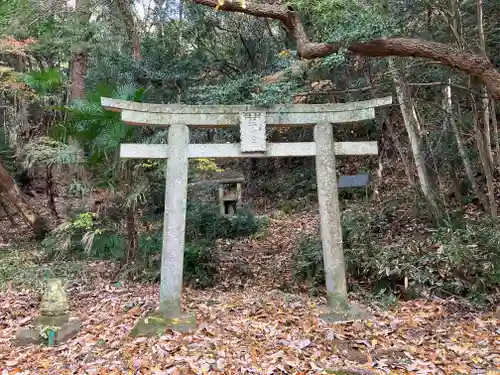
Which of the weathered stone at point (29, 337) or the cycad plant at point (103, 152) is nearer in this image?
the weathered stone at point (29, 337)

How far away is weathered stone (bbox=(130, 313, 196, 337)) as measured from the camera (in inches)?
168

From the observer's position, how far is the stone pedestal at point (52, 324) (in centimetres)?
437

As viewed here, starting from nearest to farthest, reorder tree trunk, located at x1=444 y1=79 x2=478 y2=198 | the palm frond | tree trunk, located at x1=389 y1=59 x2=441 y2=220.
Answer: the palm frond → tree trunk, located at x1=389 y1=59 x2=441 y2=220 → tree trunk, located at x1=444 y1=79 x2=478 y2=198

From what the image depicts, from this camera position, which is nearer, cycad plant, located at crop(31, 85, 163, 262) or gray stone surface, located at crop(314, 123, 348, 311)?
gray stone surface, located at crop(314, 123, 348, 311)

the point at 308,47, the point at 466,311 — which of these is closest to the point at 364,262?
the point at 466,311

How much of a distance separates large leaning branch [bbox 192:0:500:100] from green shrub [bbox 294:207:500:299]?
6.63 feet

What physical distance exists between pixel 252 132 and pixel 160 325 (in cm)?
235

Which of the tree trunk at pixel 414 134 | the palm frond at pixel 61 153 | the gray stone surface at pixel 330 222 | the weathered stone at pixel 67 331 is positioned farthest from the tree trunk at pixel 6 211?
the tree trunk at pixel 414 134

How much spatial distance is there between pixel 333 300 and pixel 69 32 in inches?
348

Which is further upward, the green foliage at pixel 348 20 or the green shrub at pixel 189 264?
the green foliage at pixel 348 20

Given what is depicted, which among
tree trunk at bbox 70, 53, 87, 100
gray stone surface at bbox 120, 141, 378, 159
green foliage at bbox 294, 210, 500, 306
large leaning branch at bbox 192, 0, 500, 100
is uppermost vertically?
tree trunk at bbox 70, 53, 87, 100

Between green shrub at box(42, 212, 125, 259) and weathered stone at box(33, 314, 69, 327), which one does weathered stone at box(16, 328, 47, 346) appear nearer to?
weathered stone at box(33, 314, 69, 327)

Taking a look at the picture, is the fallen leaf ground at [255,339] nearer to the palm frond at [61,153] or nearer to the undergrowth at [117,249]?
the undergrowth at [117,249]

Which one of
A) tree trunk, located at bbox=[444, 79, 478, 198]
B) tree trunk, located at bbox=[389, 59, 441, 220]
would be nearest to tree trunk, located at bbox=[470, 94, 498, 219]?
tree trunk, located at bbox=[444, 79, 478, 198]
